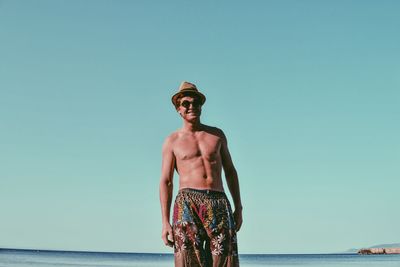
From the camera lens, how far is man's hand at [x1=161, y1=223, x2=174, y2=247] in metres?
5.11

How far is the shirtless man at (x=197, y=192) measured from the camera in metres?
4.94

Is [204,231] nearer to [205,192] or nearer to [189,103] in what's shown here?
[205,192]

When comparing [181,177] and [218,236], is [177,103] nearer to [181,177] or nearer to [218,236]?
[181,177]

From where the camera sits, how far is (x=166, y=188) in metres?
5.27

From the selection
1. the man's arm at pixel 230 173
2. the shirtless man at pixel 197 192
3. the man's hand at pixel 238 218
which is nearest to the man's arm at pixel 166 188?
the shirtless man at pixel 197 192

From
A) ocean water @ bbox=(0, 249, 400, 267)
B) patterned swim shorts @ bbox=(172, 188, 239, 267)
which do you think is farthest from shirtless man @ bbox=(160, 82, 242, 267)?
ocean water @ bbox=(0, 249, 400, 267)

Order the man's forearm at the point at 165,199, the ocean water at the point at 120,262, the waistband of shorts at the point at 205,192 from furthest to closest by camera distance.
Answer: the ocean water at the point at 120,262 → the man's forearm at the point at 165,199 → the waistband of shorts at the point at 205,192

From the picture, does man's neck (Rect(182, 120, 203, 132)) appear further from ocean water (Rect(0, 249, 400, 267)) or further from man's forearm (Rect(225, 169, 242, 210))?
ocean water (Rect(0, 249, 400, 267))

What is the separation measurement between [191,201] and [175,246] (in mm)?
414

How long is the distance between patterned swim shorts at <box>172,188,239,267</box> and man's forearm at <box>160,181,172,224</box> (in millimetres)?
131

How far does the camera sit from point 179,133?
541cm

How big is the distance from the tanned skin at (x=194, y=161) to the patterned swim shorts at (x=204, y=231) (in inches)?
4.5

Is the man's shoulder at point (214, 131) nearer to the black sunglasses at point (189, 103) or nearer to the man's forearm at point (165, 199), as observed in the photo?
the black sunglasses at point (189, 103)

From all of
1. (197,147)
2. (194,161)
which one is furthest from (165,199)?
(197,147)
